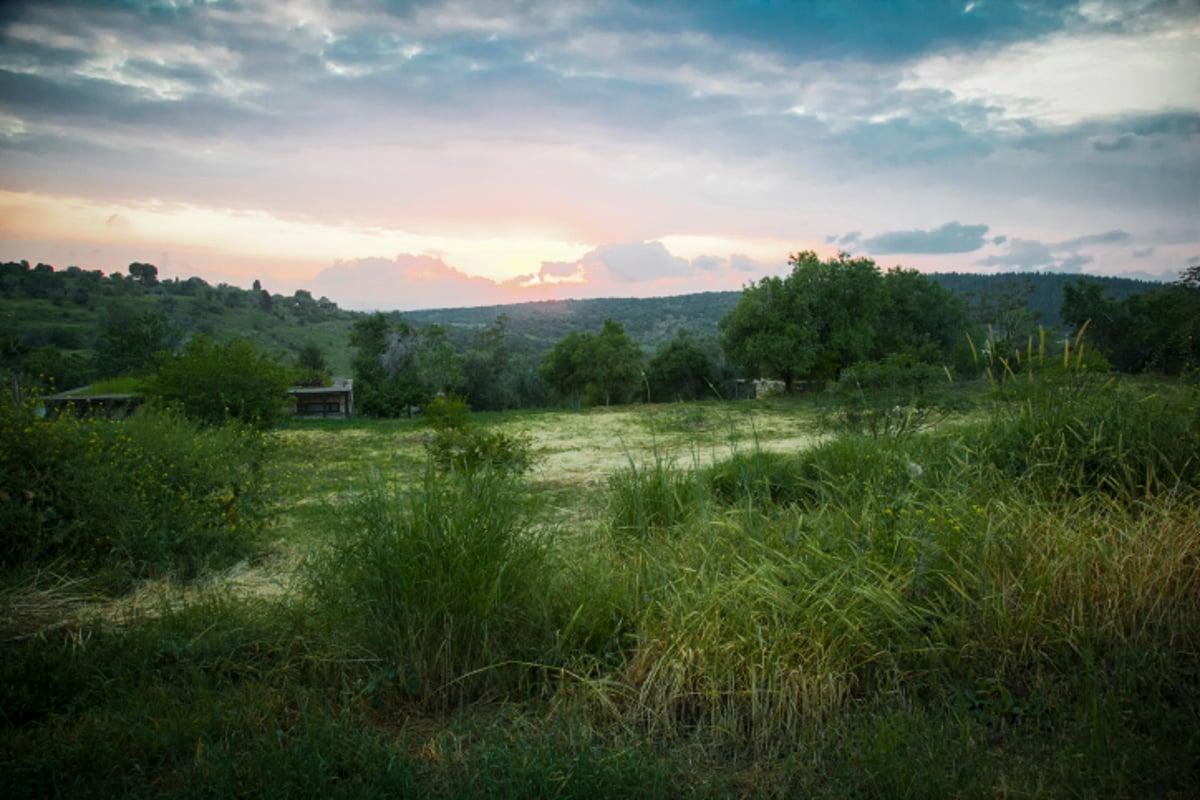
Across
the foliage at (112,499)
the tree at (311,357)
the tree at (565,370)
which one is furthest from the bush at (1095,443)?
the tree at (311,357)

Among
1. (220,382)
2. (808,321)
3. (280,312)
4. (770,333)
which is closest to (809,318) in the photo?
(808,321)

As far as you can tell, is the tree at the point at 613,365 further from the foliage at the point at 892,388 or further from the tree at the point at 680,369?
the foliage at the point at 892,388

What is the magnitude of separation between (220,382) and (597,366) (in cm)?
3525

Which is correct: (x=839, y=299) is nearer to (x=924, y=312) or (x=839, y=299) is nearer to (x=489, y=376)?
(x=924, y=312)

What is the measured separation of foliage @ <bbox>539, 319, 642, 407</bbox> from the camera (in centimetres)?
4859

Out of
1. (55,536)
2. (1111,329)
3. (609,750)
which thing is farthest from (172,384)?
(1111,329)

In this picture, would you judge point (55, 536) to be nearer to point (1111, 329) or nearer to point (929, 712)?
point (929, 712)

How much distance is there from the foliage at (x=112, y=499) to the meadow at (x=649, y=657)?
6.7 inches

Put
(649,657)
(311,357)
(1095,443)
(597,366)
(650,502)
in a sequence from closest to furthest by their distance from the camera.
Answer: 1. (649,657)
2. (1095,443)
3. (650,502)
4. (597,366)
5. (311,357)

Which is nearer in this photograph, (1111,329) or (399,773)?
(399,773)

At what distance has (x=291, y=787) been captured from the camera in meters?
2.49

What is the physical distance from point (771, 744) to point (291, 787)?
192 centimetres

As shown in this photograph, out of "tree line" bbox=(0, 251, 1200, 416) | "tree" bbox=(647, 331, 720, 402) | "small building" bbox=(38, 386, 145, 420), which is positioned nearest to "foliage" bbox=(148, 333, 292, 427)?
"small building" bbox=(38, 386, 145, 420)

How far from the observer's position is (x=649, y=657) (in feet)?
11.3
